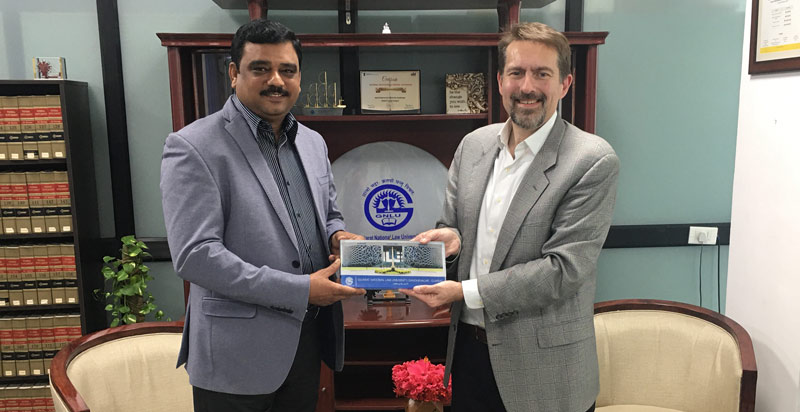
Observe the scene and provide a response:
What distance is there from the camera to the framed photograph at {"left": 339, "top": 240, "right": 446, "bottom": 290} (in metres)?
1.52

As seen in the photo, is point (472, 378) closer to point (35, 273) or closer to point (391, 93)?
point (391, 93)

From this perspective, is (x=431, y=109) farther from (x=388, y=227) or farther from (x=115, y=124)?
(x=115, y=124)

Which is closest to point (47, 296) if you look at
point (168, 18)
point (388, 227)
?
point (168, 18)

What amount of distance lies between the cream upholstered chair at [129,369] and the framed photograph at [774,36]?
2095 millimetres

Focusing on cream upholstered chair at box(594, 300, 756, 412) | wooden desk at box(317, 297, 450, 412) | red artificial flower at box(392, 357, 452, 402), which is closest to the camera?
red artificial flower at box(392, 357, 452, 402)

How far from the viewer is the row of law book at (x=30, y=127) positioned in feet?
8.70

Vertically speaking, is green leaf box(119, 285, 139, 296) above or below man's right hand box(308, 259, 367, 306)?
below

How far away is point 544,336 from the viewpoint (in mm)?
1463

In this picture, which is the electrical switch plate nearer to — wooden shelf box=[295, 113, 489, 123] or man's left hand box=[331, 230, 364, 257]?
wooden shelf box=[295, 113, 489, 123]

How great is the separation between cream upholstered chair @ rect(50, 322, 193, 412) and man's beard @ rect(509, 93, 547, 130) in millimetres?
1415

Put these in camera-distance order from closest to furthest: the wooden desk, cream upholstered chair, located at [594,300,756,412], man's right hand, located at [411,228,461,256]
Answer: man's right hand, located at [411,228,461,256]
cream upholstered chair, located at [594,300,756,412]
the wooden desk

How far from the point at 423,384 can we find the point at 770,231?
1.16 m

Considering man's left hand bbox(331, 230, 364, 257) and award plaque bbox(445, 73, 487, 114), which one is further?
award plaque bbox(445, 73, 487, 114)

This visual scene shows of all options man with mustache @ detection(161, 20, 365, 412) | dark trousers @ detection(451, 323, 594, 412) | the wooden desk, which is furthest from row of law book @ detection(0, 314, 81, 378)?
dark trousers @ detection(451, 323, 594, 412)
